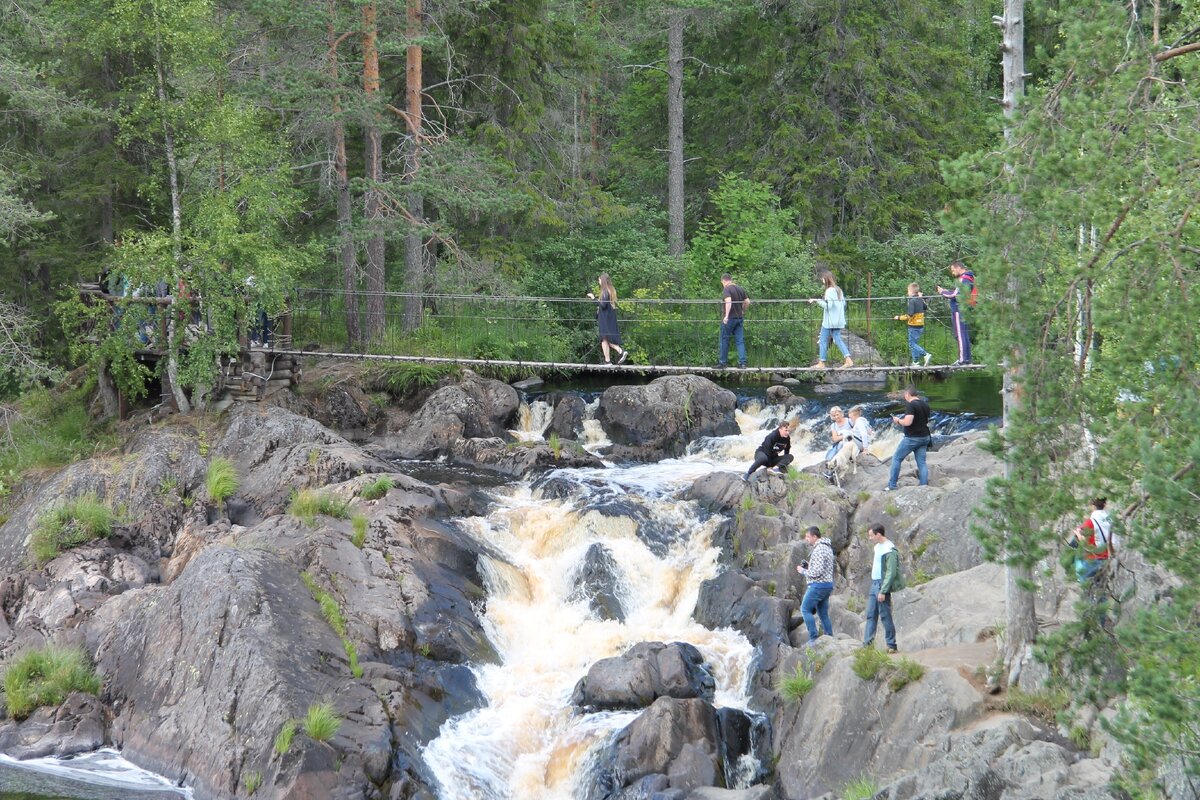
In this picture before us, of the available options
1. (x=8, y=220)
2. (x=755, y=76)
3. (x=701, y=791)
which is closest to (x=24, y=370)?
(x=8, y=220)

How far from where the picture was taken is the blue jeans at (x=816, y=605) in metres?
13.7

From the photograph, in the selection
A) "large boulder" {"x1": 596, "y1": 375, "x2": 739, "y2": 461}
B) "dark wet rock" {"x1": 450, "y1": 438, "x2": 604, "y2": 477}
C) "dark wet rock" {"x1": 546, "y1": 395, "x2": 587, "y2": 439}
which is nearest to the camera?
"dark wet rock" {"x1": 450, "y1": 438, "x2": 604, "y2": 477}

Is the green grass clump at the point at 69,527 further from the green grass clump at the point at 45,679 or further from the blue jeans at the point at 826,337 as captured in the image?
the blue jeans at the point at 826,337

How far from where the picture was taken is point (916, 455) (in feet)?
54.2

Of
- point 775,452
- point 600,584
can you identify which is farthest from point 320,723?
point 775,452

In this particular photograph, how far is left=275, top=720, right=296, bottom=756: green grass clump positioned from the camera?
12.2 m

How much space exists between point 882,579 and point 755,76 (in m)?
19.3

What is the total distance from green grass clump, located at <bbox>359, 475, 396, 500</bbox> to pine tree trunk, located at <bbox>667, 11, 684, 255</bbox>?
1334cm

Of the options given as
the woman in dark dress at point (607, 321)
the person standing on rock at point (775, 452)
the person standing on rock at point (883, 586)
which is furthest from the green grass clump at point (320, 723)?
the woman in dark dress at point (607, 321)

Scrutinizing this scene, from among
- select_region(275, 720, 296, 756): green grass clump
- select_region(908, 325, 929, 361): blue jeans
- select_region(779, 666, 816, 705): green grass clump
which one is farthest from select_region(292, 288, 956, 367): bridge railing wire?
select_region(275, 720, 296, 756): green grass clump

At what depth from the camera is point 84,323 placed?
21531 mm

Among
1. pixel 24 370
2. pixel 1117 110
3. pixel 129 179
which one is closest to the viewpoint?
pixel 1117 110

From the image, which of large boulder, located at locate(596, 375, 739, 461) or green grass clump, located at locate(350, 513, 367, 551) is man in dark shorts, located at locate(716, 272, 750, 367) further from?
green grass clump, located at locate(350, 513, 367, 551)

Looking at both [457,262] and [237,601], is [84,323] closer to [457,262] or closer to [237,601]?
[457,262]
